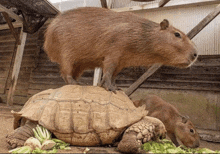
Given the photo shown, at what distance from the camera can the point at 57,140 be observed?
169cm

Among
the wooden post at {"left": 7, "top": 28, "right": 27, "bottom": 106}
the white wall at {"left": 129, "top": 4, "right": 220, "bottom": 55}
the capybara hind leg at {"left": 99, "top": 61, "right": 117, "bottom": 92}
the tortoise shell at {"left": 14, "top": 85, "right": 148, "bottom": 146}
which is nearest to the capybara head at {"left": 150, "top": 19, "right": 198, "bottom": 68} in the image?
the capybara hind leg at {"left": 99, "top": 61, "right": 117, "bottom": 92}

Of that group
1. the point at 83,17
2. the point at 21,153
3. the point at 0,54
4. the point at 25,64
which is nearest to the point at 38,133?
the point at 21,153

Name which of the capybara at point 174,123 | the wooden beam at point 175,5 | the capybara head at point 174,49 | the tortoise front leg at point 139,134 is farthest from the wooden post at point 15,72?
the capybara head at point 174,49

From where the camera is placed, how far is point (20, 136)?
1696mm

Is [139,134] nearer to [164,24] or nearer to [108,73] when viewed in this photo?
[108,73]

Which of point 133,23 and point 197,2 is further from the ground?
point 197,2

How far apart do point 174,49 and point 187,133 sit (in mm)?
1307

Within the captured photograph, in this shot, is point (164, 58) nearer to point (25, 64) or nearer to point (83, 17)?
point (83, 17)

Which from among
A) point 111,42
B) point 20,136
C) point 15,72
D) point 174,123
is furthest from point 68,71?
point 15,72

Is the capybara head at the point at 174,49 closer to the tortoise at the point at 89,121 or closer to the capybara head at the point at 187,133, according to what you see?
the tortoise at the point at 89,121

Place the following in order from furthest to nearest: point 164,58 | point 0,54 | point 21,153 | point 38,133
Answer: point 0,54 < point 164,58 < point 38,133 < point 21,153

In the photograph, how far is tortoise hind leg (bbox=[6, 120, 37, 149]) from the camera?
1.64 m

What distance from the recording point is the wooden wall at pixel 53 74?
392cm

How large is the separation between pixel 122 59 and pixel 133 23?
0.40m
